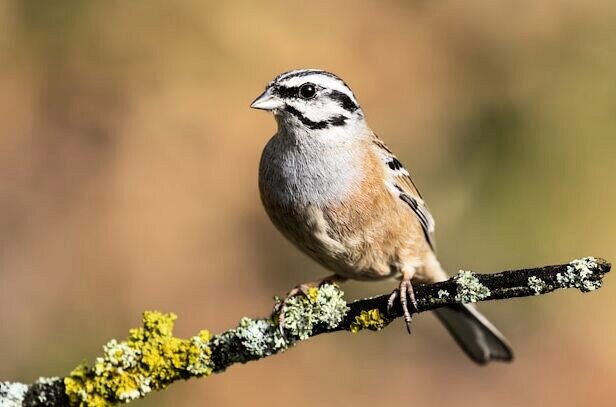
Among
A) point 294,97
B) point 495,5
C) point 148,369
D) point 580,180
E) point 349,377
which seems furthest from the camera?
point 495,5

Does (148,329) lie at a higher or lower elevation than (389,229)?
lower

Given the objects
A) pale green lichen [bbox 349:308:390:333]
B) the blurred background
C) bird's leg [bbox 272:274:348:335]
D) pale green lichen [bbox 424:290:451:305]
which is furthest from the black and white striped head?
the blurred background

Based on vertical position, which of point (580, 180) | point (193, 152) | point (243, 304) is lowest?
point (243, 304)

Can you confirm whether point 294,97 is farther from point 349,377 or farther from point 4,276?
point 4,276

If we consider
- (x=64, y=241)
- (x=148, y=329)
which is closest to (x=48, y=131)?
(x=64, y=241)

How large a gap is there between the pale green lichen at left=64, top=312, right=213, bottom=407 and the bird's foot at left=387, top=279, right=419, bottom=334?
0.70 meters

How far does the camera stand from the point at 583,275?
294 cm

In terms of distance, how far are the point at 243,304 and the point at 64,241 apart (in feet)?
4.29

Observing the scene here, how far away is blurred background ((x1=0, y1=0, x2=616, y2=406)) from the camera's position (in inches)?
259

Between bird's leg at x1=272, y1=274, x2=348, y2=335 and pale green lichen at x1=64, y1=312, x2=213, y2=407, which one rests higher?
bird's leg at x1=272, y1=274, x2=348, y2=335

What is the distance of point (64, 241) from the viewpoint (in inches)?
266

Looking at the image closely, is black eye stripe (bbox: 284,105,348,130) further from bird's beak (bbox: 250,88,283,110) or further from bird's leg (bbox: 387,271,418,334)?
bird's leg (bbox: 387,271,418,334)

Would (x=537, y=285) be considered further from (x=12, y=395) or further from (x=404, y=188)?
(x=12, y=395)

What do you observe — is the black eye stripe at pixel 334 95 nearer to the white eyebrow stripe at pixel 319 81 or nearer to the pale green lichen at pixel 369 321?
the white eyebrow stripe at pixel 319 81
